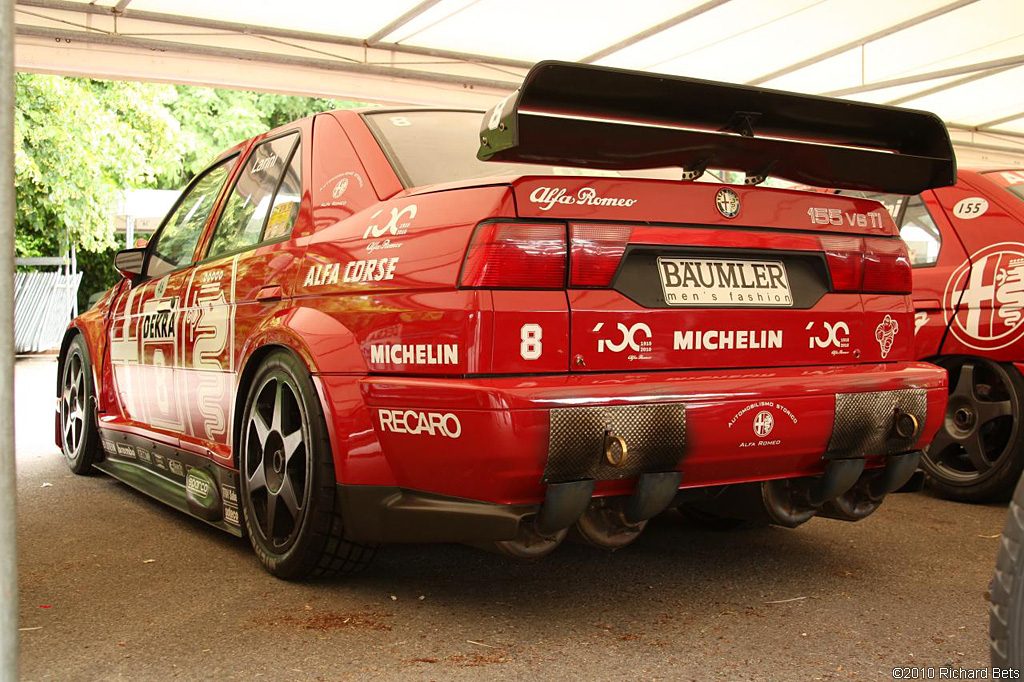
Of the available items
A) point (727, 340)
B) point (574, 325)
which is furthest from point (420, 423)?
point (727, 340)

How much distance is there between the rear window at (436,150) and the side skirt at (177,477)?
1.31 m

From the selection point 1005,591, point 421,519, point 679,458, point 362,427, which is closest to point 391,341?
point 362,427

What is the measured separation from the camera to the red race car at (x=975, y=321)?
16.2 feet

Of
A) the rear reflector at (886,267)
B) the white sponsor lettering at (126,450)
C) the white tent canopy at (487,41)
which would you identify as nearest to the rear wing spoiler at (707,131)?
the rear reflector at (886,267)

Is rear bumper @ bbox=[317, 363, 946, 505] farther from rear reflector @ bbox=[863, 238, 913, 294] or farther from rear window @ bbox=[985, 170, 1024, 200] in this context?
rear window @ bbox=[985, 170, 1024, 200]

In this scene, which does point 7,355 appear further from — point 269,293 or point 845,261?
point 845,261

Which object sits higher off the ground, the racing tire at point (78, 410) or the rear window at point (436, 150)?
the rear window at point (436, 150)

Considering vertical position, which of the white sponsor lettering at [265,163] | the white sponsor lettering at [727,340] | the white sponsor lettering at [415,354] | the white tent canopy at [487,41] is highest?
the white tent canopy at [487,41]

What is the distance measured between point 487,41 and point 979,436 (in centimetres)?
668

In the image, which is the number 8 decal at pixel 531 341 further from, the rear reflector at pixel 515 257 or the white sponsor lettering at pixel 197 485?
the white sponsor lettering at pixel 197 485

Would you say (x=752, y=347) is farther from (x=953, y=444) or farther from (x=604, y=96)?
(x=953, y=444)

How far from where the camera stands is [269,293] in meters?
3.72

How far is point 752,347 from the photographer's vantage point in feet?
10.4

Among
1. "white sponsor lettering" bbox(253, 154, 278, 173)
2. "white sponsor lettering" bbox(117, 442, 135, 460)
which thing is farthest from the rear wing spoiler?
"white sponsor lettering" bbox(117, 442, 135, 460)
